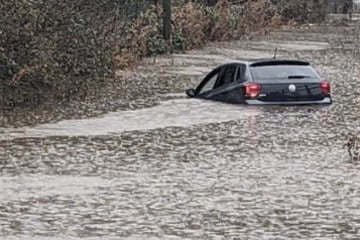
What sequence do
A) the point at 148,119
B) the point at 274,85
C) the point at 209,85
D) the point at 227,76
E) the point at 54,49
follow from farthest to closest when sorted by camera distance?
1. the point at 209,85
2. the point at 227,76
3. the point at 54,49
4. the point at 274,85
5. the point at 148,119

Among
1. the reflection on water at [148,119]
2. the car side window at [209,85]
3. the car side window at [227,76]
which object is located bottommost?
the reflection on water at [148,119]

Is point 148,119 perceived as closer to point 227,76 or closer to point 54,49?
point 227,76

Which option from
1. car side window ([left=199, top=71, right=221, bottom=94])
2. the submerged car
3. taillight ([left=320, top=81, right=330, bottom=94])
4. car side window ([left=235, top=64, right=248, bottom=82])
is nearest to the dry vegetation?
car side window ([left=199, top=71, right=221, bottom=94])

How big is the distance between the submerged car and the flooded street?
0.27m

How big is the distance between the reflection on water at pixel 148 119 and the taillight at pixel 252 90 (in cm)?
31

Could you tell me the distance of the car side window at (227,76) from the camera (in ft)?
75.7

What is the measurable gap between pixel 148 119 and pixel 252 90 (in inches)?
101

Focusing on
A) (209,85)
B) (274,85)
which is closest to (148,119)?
(274,85)

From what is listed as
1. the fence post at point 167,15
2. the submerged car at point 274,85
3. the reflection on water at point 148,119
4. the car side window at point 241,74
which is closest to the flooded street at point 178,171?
the reflection on water at point 148,119

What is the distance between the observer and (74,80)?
2416 centimetres

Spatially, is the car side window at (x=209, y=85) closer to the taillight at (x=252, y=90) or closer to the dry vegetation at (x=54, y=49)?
the taillight at (x=252, y=90)

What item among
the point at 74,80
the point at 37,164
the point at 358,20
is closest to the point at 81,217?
the point at 37,164

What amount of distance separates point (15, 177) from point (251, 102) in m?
9.42

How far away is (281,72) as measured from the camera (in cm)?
2231
